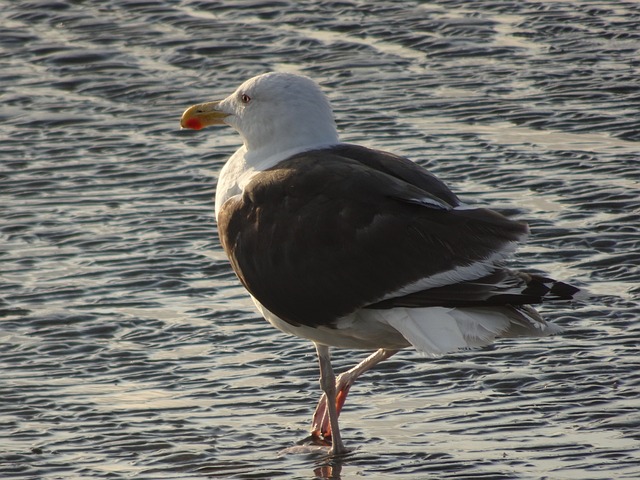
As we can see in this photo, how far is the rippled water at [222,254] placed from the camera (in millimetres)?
7590

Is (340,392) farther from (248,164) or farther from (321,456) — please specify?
(248,164)

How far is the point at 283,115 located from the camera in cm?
828

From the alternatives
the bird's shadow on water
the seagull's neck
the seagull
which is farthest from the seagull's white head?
the bird's shadow on water

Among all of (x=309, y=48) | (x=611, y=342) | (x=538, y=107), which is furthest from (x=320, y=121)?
(x=309, y=48)

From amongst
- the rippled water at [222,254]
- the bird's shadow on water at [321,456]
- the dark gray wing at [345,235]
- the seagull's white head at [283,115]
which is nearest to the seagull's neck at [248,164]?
the seagull's white head at [283,115]

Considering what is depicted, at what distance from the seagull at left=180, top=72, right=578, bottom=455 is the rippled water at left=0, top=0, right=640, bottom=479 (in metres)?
0.58

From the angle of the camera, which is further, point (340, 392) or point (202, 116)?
point (202, 116)

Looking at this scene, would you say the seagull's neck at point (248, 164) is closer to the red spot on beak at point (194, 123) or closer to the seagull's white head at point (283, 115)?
the seagull's white head at point (283, 115)

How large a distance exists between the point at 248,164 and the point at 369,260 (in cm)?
130

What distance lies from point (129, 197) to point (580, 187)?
3.56 m

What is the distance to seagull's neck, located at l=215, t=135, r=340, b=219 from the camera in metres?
8.03

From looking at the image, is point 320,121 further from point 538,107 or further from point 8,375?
point 538,107

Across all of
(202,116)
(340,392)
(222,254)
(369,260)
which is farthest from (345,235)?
(222,254)

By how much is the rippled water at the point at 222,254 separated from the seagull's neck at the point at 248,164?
113 centimetres
